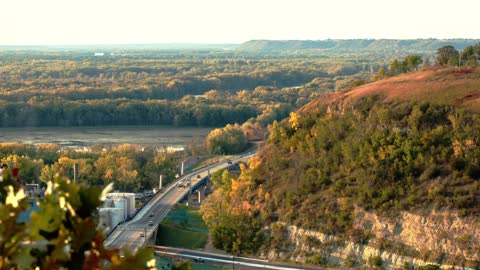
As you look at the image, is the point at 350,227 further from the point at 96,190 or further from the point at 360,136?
the point at 96,190

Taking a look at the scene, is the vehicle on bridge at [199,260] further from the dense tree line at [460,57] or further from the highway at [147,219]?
the dense tree line at [460,57]

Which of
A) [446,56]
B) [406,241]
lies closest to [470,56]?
[446,56]

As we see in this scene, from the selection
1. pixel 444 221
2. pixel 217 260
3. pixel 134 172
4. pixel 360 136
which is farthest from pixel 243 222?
pixel 134 172

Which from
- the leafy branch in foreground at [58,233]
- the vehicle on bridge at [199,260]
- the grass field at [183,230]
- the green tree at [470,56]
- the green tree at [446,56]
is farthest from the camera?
the green tree at [446,56]

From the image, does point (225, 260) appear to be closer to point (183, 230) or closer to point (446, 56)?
point (183, 230)

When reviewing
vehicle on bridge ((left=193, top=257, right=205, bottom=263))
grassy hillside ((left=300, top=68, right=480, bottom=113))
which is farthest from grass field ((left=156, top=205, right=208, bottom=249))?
grassy hillside ((left=300, top=68, right=480, bottom=113))

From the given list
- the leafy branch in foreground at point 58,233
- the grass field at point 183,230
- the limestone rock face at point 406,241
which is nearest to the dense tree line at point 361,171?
the limestone rock face at point 406,241
